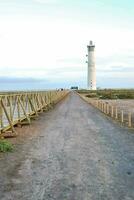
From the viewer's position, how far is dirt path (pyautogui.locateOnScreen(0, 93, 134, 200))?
8742 millimetres

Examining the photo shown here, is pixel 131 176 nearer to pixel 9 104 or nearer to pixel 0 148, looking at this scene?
pixel 0 148

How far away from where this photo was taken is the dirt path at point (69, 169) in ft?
28.7

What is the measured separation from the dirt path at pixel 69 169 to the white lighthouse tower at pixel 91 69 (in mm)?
129800

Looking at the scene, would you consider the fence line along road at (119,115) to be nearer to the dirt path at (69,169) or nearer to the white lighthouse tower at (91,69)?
the dirt path at (69,169)

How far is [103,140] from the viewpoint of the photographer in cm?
1802

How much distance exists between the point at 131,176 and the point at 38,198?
294cm

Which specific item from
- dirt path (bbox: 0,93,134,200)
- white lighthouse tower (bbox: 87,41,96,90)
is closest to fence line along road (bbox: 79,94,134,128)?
dirt path (bbox: 0,93,134,200)

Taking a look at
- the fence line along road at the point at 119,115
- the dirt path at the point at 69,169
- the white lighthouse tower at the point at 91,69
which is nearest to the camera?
the dirt path at the point at 69,169

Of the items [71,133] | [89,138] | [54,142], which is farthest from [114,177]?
[71,133]

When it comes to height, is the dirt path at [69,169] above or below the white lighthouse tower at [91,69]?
below

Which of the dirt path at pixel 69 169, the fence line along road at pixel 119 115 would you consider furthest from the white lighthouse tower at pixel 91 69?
the dirt path at pixel 69 169

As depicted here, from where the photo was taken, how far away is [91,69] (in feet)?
486

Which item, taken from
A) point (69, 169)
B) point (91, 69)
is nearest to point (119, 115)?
point (69, 169)

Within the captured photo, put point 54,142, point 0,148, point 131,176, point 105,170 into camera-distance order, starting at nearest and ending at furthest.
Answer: point 131,176
point 105,170
point 0,148
point 54,142
